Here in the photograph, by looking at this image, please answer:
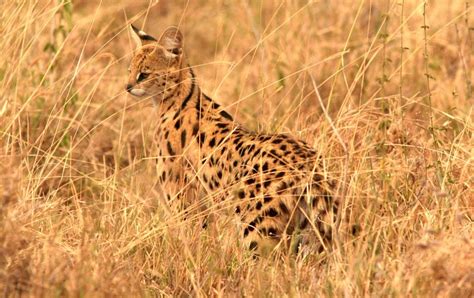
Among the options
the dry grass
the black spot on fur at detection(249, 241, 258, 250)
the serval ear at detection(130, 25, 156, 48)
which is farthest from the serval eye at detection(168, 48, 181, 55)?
the black spot on fur at detection(249, 241, 258, 250)

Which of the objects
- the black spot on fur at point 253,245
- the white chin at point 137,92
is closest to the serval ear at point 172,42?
the white chin at point 137,92

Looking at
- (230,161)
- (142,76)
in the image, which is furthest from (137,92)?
(230,161)

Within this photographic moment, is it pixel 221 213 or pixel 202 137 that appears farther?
pixel 202 137

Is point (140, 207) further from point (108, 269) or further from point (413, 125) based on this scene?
point (413, 125)

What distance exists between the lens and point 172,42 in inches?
220

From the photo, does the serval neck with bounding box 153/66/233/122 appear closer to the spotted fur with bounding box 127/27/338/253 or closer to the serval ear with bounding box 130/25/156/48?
the spotted fur with bounding box 127/27/338/253

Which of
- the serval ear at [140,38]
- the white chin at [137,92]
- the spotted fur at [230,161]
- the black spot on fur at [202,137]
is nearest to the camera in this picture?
the spotted fur at [230,161]

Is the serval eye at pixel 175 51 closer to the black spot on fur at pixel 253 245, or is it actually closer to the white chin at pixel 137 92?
the white chin at pixel 137 92

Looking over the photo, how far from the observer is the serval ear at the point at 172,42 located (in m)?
5.58

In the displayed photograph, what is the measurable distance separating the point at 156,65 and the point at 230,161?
0.86 meters

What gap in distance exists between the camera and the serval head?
558 centimetres

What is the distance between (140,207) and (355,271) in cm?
116

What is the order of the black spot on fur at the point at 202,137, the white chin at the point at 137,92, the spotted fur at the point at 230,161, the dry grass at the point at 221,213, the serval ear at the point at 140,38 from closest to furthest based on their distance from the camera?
the dry grass at the point at 221,213
the spotted fur at the point at 230,161
the black spot on fur at the point at 202,137
the white chin at the point at 137,92
the serval ear at the point at 140,38

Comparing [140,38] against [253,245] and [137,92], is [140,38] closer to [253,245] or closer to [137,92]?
[137,92]
